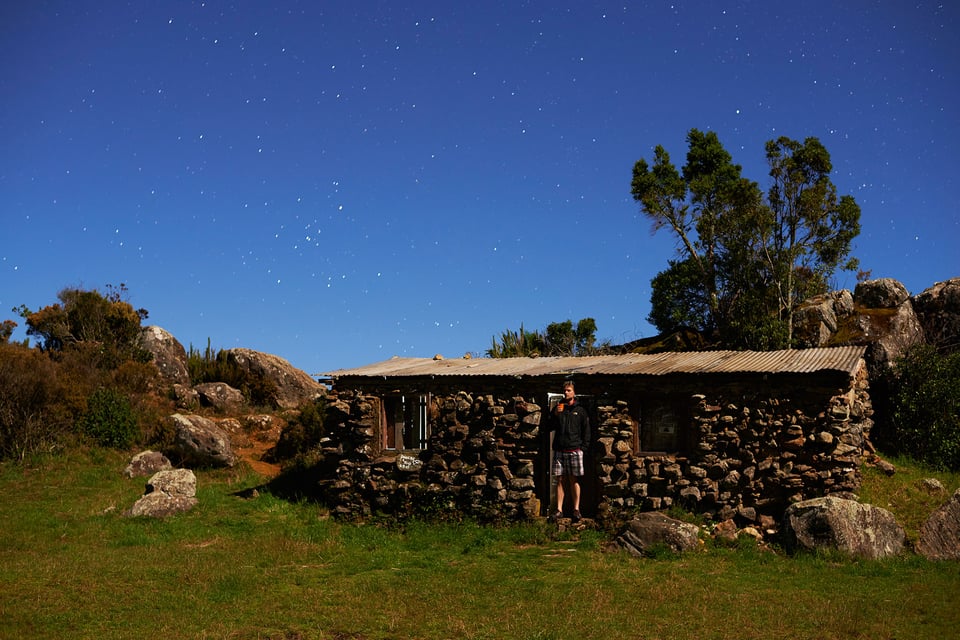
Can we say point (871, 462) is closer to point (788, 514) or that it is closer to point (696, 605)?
point (788, 514)

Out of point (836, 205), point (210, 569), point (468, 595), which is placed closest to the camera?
point (468, 595)

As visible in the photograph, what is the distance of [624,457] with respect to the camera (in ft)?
46.2

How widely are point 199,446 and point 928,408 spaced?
1806 cm

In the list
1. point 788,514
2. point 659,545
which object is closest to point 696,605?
point 659,545

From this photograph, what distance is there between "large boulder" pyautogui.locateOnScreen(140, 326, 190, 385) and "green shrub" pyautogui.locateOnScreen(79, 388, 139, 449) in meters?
7.62

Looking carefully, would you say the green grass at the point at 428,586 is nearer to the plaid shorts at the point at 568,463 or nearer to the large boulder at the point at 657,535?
the large boulder at the point at 657,535

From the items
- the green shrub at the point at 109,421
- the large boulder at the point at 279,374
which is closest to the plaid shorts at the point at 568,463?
the green shrub at the point at 109,421

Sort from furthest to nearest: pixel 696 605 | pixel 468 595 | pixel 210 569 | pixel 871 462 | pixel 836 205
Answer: pixel 836 205 → pixel 871 462 → pixel 210 569 → pixel 468 595 → pixel 696 605

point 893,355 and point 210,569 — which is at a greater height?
point 893,355

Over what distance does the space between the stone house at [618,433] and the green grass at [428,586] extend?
1020 mm

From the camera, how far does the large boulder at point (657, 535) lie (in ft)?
39.7

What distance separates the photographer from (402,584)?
425 inches

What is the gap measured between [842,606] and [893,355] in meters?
12.5

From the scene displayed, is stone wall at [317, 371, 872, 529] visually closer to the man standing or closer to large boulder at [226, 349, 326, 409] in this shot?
the man standing
